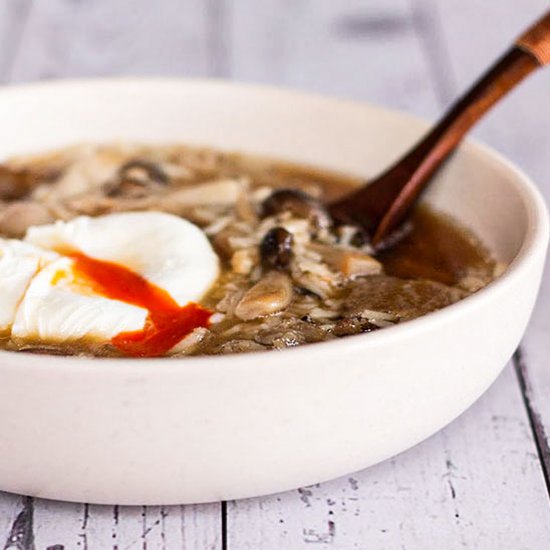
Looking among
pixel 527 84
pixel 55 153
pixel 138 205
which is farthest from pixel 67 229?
pixel 527 84

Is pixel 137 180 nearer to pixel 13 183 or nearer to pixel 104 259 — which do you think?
pixel 13 183

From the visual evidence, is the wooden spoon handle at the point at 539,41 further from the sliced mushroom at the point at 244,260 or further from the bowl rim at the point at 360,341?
the sliced mushroom at the point at 244,260

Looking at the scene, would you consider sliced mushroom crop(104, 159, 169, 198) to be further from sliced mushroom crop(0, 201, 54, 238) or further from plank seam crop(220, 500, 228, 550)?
plank seam crop(220, 500, 228, 550)

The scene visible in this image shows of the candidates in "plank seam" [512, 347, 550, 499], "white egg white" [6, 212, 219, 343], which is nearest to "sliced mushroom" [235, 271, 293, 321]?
"white egg white" [6, 212, 219, 343]

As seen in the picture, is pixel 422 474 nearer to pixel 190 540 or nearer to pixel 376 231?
pixel 190 540

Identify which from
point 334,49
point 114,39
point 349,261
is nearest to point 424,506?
point 349,261

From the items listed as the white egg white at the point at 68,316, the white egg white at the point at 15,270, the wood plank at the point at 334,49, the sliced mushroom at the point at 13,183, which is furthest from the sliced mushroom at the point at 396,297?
the wood plank at the point at 334,49
